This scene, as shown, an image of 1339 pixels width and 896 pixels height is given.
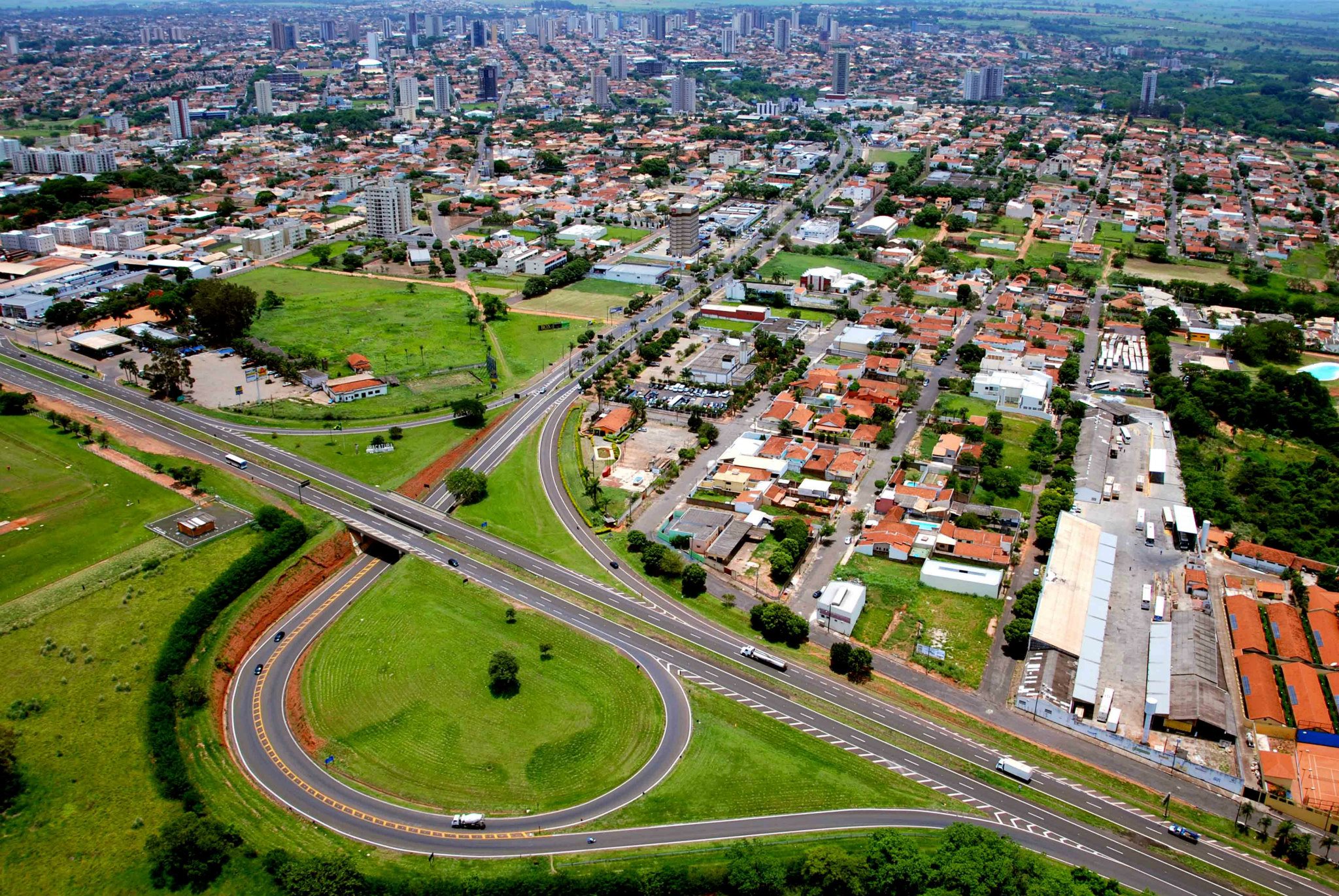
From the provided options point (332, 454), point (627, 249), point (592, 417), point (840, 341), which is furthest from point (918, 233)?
point (332, 454)

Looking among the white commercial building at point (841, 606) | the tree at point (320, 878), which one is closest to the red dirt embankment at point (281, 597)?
the tree at point (320, 878)

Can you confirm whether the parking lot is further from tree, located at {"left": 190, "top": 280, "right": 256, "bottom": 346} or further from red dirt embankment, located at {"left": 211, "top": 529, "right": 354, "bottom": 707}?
tree, located at {"left": 190, "top": 280, "right": 256, "bottom": 346}

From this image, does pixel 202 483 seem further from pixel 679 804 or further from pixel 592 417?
pixel 679 804

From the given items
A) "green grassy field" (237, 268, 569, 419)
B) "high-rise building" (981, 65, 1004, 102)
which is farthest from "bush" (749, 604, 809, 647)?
"high-rise building" (981, 65, 1004, 102)

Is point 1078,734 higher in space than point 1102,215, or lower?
lower

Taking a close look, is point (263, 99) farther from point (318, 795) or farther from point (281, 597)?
point (318, 795)
